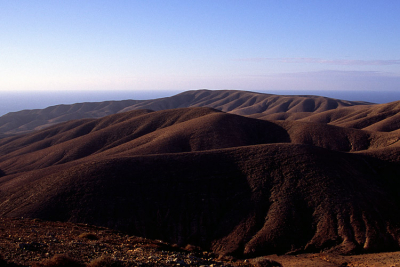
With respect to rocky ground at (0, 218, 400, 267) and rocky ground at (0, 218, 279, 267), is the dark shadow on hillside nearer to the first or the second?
rocky ground at (0, 218, 400, 267)

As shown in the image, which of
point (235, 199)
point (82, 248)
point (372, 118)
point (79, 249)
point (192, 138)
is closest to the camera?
point (79, 249)

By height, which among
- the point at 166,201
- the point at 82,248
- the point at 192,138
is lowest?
the point at 166,201

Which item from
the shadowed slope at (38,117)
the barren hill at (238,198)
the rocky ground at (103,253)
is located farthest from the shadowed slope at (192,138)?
the shadowed slope at (38,117)

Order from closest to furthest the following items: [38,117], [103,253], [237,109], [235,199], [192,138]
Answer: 1. [103,253]
2. [235,199]
3. [192,138]
4. [237,109]
5. [38,117]

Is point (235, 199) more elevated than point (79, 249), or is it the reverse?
point (79, 249)

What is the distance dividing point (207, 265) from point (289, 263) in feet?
39.9

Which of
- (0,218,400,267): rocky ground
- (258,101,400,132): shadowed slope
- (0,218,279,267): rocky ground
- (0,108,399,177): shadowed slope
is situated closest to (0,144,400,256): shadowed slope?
(0,218,400,267): rocky ground

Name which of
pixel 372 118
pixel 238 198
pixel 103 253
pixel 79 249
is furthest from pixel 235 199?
pixel 372 118

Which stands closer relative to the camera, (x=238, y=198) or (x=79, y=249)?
(x=79, y=249)

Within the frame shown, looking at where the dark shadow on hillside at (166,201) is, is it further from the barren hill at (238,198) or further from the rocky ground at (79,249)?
the rocky ground at (79,249)

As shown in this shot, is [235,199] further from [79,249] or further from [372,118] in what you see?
[372,118]

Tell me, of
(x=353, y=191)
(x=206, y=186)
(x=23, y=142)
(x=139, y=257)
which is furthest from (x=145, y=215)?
(x=23, y=142)

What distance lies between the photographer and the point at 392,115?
261 ft

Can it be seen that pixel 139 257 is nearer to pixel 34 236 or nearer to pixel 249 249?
pixel 34 236
